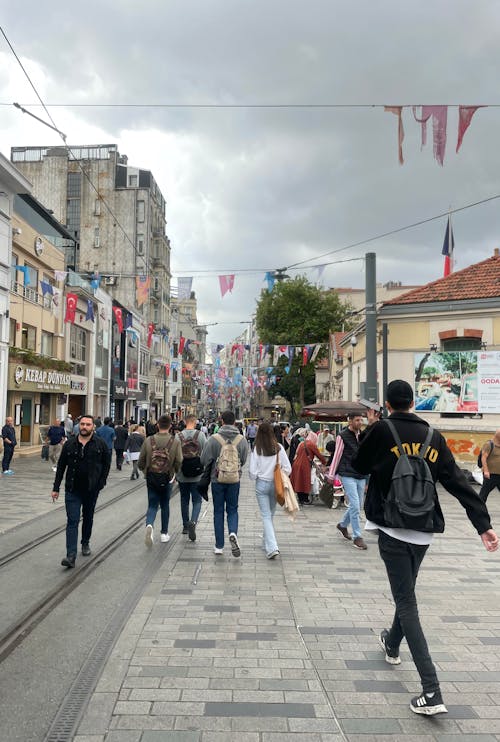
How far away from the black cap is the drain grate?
2.65 m

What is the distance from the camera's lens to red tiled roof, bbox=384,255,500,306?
19.3 metres

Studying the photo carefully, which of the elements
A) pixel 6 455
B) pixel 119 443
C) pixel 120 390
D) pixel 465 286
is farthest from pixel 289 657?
pixel 120 390

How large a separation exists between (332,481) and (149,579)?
579 cm

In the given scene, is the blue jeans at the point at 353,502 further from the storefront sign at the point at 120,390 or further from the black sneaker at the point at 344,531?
the storefront sign at the point at 120,390

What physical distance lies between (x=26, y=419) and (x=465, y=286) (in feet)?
66.0

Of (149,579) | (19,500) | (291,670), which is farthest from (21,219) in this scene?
(291,670)

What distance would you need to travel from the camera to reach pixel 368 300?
15.0 m

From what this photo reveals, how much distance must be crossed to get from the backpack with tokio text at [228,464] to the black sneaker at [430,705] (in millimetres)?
4065

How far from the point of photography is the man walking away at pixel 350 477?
8.05 meters

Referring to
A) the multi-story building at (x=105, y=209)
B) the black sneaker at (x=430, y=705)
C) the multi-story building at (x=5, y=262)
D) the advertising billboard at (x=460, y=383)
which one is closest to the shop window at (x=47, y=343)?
the multi-story building at (x=5, y=262)

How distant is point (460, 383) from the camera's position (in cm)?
1825

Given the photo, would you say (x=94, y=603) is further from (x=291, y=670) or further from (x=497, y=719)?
(x=497, y=719)

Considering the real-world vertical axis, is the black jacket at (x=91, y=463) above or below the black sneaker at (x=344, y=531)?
above

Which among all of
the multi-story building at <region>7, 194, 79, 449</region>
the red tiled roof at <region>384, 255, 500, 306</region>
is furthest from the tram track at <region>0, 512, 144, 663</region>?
the multi-story building at <region>7, 194, 79, 449</region>
